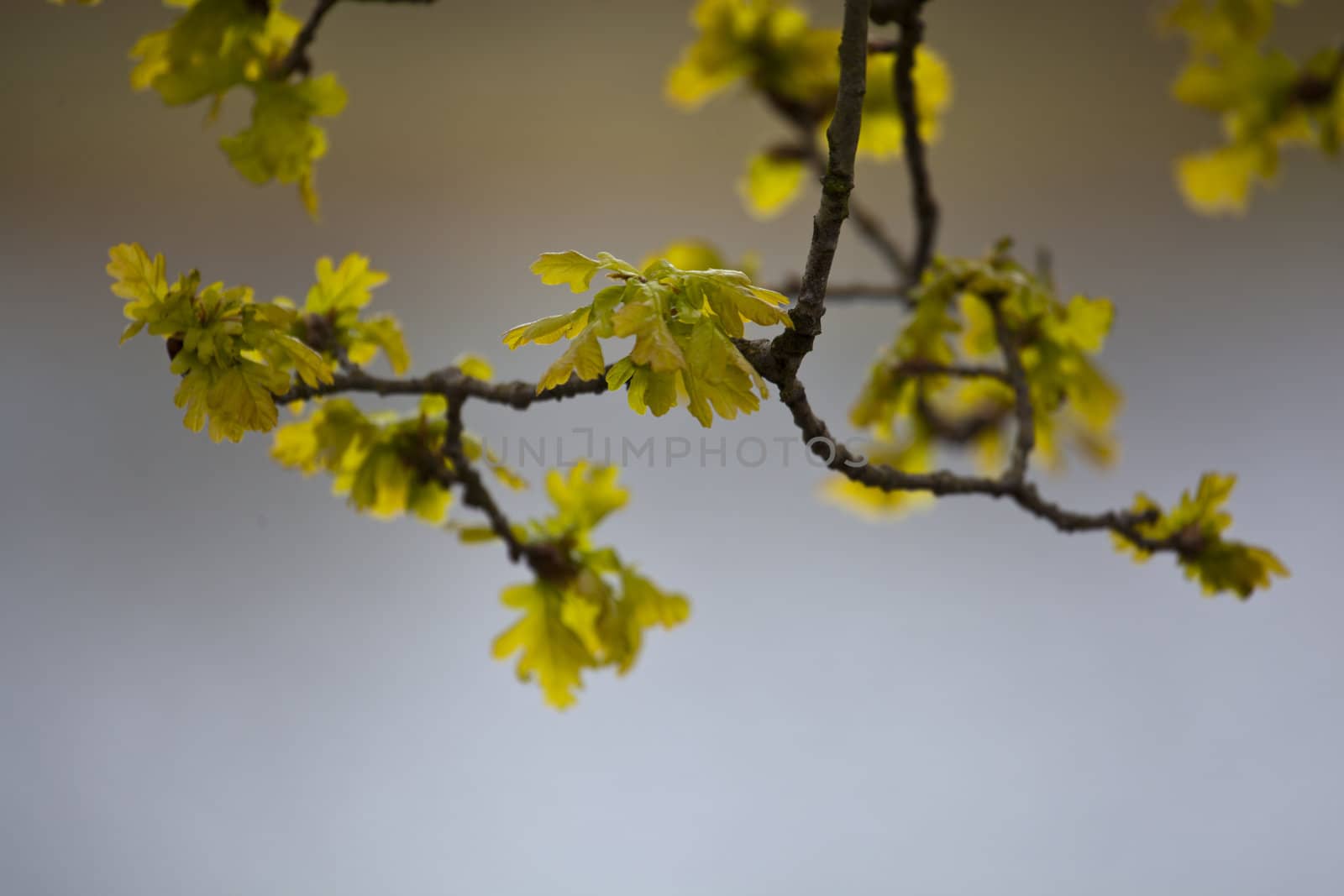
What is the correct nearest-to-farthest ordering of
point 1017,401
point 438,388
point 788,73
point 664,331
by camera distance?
A: point 664,331 → point 438,388 → point 1017,401 → point 788,73

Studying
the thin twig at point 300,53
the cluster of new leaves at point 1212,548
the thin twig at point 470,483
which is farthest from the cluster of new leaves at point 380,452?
the cluster of new leaves at point 1212,548

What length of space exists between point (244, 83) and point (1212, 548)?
744mm

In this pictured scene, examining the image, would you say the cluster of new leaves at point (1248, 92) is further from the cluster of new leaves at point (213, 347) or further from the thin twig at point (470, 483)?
the cluster of new leaves at point (213, 347)

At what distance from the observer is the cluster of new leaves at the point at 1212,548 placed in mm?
700

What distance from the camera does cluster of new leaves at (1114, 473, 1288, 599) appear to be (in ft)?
2.30

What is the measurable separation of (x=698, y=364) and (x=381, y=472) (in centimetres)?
30

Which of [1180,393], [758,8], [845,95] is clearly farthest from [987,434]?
[1180,393]

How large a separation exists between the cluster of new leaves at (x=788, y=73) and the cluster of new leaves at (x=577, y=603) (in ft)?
1.47

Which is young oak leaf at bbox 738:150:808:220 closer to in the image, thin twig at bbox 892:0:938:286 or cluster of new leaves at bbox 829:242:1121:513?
thin twig at bbox 892:0:938:286

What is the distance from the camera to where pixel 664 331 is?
47 centimetres

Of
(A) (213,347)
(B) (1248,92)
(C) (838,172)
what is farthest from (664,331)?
(B) (1248,92)

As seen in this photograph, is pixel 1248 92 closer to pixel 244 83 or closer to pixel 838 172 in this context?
pixel 838 172

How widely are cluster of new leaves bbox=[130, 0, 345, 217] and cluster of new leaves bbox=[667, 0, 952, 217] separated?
396 mm

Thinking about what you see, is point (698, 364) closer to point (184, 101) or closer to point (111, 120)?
point (184, 101)
